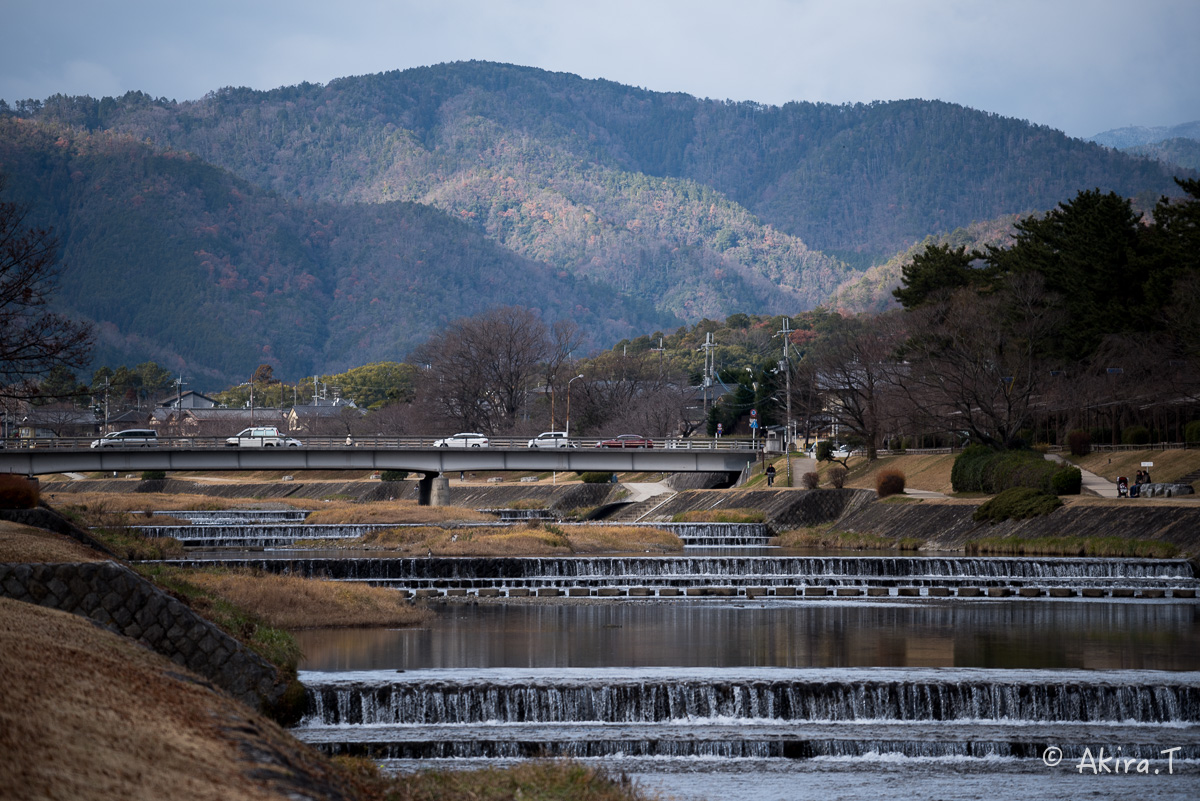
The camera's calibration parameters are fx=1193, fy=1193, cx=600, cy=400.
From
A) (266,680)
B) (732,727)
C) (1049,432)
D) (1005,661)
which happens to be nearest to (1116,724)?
(1005,661)

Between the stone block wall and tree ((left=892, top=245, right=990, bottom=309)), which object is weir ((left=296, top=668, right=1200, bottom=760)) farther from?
tree ((left=892, top=245, right=990, bottom=309))

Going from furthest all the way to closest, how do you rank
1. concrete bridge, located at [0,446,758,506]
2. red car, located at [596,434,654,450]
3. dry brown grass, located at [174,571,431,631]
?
red car, located at [596,434,654,450]
concrete bridge, located at [0,446,758,506]
dry brown grass, located at [174,571,431,631]

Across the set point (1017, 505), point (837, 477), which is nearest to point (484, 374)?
point (837, 477)

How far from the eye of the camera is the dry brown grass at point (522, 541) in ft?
161

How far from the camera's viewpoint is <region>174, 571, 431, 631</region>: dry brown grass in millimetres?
30594

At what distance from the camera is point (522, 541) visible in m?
50.0

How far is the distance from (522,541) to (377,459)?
95.7ft

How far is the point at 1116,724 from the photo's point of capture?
20.6 meters

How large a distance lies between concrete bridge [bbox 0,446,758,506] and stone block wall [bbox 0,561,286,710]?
54766mm

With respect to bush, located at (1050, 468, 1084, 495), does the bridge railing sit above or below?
above

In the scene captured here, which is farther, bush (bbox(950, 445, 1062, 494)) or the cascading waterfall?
bush (bbox(950, 445, 1062, 494))

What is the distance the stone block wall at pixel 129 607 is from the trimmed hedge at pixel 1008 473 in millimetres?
41421

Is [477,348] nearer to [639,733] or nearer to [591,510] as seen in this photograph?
[591,510]

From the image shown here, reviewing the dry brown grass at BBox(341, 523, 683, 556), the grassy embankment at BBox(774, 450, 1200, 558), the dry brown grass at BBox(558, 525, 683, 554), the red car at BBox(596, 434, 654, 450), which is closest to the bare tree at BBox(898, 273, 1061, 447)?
the grassy embankment at BBox(774, 450, 1200, 558)
